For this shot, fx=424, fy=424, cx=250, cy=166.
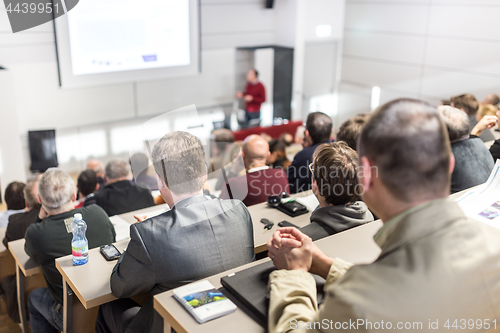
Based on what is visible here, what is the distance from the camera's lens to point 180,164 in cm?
177

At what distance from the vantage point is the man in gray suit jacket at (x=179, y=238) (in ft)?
5.35

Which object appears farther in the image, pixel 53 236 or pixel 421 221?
pixel 53 236

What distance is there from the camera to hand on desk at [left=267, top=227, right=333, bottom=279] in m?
1.19

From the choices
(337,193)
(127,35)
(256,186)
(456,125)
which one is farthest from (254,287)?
(127,35)

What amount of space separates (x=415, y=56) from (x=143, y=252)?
707cm

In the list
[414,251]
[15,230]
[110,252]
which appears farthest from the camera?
[15,230]

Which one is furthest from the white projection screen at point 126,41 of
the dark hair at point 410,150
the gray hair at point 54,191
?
the dark hair at point 410,150

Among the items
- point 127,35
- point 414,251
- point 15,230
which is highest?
point 127,35

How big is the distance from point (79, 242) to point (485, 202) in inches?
67.5

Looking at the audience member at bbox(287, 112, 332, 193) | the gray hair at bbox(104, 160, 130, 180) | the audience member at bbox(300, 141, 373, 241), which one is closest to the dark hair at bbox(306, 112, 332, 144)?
the audience member at bbox(287, 112, 332, 193)

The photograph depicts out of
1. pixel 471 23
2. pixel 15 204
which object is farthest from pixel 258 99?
pixel 15 204

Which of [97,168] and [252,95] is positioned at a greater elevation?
[252,95]

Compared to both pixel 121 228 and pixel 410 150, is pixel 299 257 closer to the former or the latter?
pixel 410 150

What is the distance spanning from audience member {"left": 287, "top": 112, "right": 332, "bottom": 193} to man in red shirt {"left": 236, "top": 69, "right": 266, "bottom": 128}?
3919 millimetres
